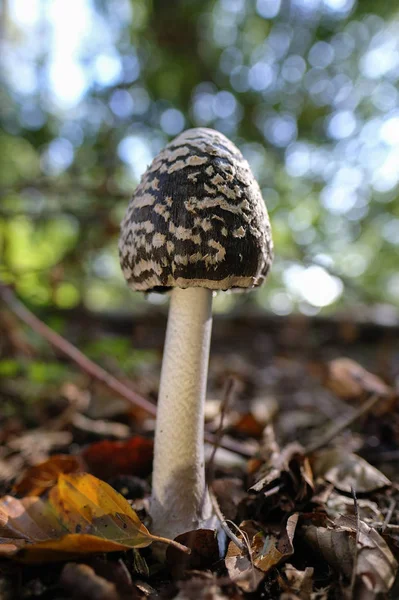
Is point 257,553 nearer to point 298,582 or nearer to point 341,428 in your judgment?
point 298,582

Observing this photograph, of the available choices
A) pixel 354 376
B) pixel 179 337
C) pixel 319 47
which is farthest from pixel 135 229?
pixel 319 47

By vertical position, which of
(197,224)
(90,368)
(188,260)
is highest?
(197,224)

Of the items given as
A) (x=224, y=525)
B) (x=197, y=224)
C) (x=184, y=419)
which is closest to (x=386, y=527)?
(x=224, y=525)

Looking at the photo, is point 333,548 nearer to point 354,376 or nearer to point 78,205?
point 354,376

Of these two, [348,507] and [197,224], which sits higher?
[197,224]

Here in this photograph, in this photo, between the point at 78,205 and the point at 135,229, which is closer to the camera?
the point at 135,229

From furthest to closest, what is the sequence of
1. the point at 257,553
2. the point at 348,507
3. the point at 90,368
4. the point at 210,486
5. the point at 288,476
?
the point at 90,368
the point at 210,486
the point at 288,476
the point at 348,507
the point at 257,553

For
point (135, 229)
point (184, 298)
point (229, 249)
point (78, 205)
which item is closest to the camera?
point (229, 249)

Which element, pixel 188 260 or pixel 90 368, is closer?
pixel 188 260
